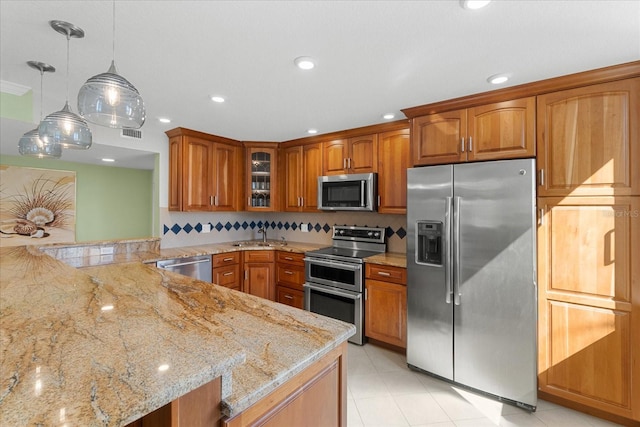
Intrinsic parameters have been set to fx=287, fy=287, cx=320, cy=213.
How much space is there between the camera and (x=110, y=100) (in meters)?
1.22

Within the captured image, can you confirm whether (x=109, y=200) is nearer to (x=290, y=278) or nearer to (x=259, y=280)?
(x=259, y=280)

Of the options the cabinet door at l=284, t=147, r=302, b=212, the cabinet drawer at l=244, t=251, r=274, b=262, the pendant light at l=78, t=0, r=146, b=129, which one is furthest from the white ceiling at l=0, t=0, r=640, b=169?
the cabinet drawer at l=244, t=251, r=274, b=262

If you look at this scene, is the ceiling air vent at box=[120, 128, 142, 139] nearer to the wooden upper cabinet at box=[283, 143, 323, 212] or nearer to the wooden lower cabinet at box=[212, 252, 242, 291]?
the wooden lower cabinet at box=[212, 252, 242, 291]

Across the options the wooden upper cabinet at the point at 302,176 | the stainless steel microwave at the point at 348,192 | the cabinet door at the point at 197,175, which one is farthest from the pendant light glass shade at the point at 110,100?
the wooden upper cabinet at the point at 302,176

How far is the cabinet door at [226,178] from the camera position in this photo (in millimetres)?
3609

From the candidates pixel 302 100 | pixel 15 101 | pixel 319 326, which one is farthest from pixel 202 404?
pixel 15 101

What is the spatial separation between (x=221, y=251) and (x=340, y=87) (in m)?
2.28

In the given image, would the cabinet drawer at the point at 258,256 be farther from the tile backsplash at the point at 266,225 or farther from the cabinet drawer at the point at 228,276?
the tile backsplash at the point at 266,225

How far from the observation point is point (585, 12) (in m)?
1.31

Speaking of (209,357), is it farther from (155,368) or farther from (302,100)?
(302,100)

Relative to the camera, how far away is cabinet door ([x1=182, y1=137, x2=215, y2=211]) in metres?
3.30

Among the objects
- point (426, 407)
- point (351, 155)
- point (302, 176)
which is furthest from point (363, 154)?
point (426, 407)

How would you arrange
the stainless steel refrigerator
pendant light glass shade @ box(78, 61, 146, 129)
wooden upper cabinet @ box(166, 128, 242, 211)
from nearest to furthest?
pendant light glass shade @ box(78, 61, 146, 129), the stainless steel refrigerator, wooden upper cabinet @ box(166, 128, 242, 211)

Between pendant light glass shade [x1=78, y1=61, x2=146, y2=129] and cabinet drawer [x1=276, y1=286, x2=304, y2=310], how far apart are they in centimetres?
261
